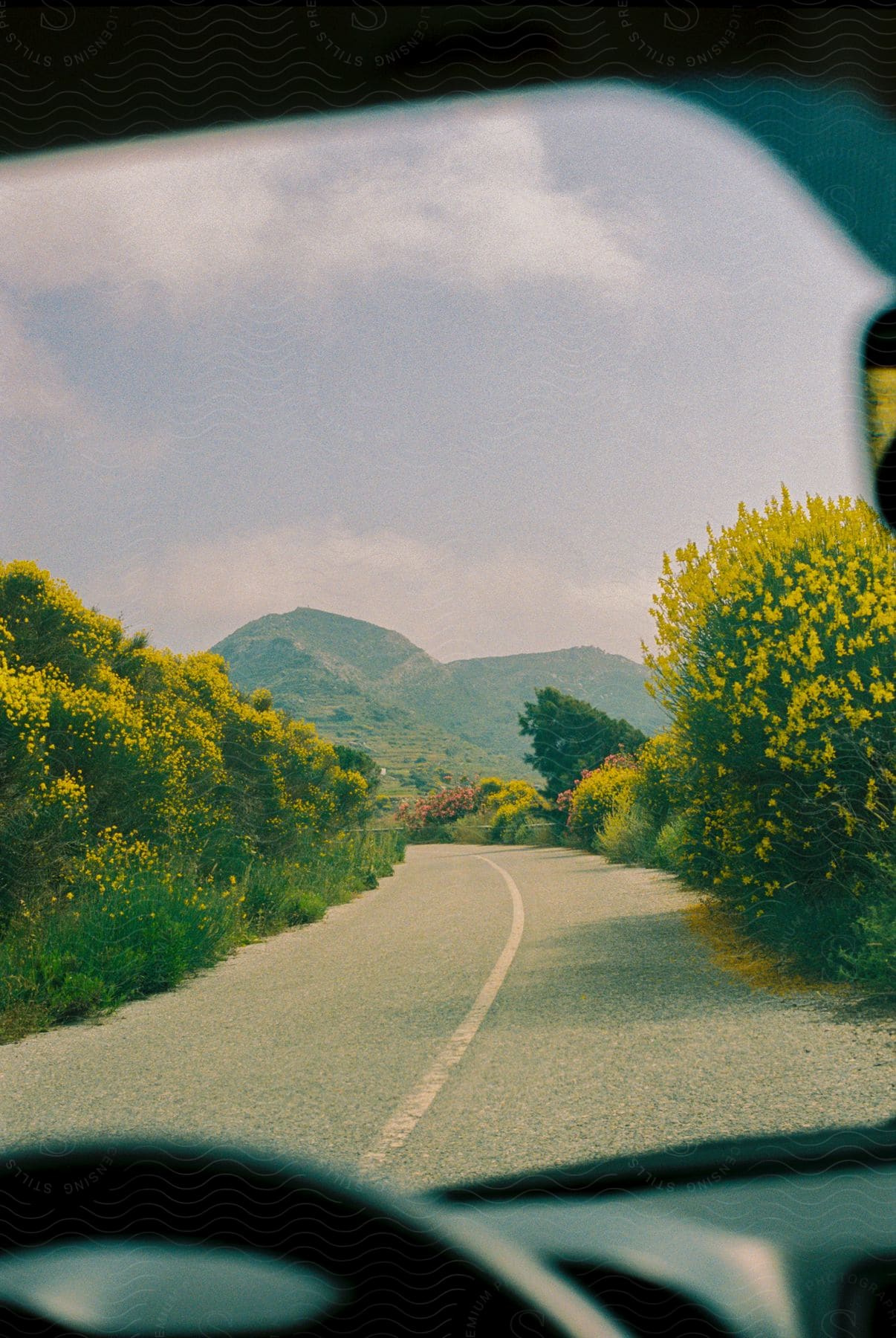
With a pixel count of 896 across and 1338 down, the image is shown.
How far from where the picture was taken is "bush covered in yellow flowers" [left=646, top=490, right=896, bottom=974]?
630 cm

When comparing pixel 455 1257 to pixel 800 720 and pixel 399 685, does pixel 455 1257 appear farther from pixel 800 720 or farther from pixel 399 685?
pixel 399 685

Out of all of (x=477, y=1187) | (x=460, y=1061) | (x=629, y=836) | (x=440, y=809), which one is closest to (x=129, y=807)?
(x=460, y=1061)

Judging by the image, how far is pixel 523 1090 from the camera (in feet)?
13.1

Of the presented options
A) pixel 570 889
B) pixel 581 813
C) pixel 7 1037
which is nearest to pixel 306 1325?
pixel 7 1037

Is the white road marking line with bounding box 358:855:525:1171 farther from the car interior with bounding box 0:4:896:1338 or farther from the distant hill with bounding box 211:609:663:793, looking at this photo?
the distant hill with bounding box 211:609:663:793

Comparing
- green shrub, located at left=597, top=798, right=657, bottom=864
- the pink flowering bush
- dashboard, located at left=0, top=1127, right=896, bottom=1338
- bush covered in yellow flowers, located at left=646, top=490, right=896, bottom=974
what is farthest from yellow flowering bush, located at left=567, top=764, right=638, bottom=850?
dashboard, located at left=0, top=1127, right=896, bottom=1338

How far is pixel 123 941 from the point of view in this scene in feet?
23.9

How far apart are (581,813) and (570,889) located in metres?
11.6

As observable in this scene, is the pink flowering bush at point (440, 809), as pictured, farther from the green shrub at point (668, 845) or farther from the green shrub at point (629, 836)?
the green shrub at point (668, 845)

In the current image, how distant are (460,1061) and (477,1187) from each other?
1.74 m

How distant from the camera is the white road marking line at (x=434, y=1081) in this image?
330cm

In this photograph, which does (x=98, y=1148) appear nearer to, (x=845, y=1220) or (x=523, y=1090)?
(x=523, y=1090)

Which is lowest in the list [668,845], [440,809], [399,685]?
[440,809]

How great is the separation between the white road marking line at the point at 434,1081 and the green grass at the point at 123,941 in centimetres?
242
